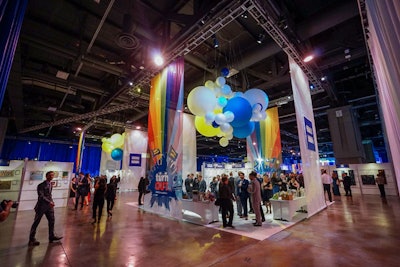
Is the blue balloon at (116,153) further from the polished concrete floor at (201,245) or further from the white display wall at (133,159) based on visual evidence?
the polished concrete floor at (201,245)

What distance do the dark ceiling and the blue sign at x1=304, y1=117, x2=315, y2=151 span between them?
187cm

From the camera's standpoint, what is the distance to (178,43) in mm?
5301

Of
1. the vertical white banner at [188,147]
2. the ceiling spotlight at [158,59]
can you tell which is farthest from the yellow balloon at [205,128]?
the vertical white banner at [188,147]

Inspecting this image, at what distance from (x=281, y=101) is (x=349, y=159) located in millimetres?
4810

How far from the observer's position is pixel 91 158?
20609 mm

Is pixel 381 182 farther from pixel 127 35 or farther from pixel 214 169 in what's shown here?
pixel 127 35

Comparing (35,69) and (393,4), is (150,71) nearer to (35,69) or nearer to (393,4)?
(35,69)

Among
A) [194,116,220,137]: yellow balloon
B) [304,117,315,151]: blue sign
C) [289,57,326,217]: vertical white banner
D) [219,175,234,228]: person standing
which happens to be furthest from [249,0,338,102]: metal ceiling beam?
[219,175,234,228]: person standing

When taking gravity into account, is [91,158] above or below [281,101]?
below

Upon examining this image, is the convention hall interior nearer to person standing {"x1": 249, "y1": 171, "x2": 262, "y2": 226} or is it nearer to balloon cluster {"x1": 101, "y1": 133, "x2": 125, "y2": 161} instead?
person standing {"x1": 249, "y1": 171, "x2": 262, "y2": 226}

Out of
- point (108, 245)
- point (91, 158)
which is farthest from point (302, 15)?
point (91, 158)

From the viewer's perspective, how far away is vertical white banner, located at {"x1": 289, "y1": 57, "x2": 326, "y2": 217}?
5948 mm

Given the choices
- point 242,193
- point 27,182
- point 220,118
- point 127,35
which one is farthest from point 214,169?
point 127,35

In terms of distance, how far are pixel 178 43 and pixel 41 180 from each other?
8.04 m
